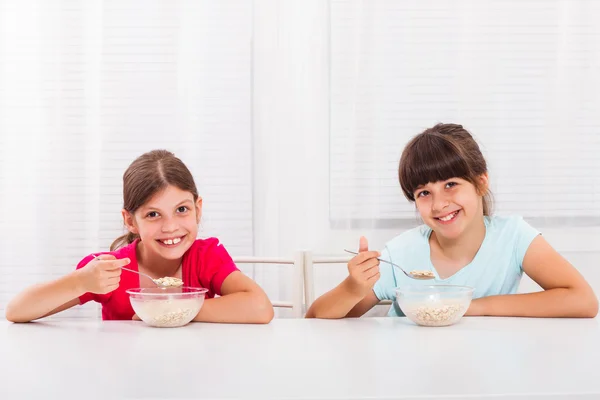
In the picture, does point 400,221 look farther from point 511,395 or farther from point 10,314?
point 511,395

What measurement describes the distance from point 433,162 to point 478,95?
0.75 m

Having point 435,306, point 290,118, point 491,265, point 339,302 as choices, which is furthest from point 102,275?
point 290,118

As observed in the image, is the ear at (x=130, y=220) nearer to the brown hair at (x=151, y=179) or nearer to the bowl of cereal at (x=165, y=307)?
the brown hair at (x=151, y=179)

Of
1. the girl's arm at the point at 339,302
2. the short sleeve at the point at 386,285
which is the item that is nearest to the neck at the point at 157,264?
the girl's arm at the point at 339,302

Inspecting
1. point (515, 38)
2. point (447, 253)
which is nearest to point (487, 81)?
point (515, 38)

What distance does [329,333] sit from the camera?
1.08 metres

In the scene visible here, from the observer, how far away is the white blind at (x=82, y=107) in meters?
2.06

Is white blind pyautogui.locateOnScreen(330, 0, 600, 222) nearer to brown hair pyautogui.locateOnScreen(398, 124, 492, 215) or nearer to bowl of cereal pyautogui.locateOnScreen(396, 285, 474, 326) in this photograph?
brown hair pyautogui.locateOnScreen(398, 124, 492, 215)

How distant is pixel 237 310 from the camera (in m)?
1.22

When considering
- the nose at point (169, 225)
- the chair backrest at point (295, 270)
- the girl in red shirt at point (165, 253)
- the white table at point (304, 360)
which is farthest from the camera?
the chair backrest at point (295, 270)

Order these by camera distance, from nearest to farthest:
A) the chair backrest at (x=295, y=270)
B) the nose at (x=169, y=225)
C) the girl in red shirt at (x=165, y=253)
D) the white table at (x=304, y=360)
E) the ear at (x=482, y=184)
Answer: the white table at (x=304, y=360) → the girl in red shirt at (x=165, y=253) → the nose at (x=169, y=225) → the ear at (x=482, y=184) → the chair backrest at (x=295, y=270)

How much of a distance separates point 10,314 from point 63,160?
3.10 feet

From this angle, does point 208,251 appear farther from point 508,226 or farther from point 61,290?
point 508,226

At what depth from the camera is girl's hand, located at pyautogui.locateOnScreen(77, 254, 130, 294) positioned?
1.17 meters
